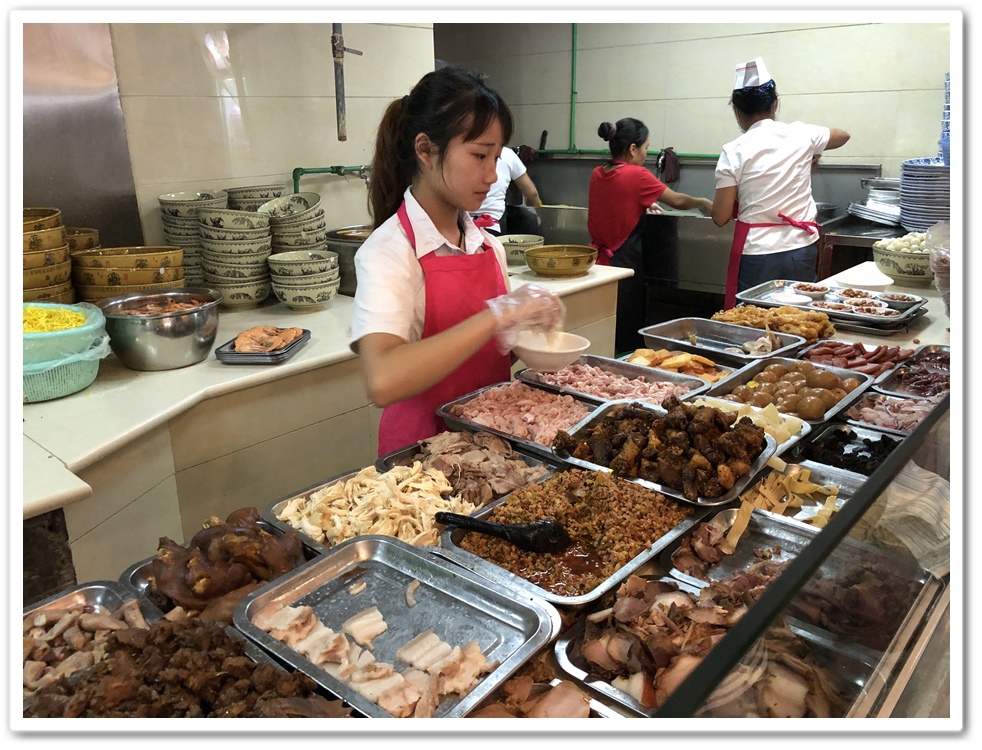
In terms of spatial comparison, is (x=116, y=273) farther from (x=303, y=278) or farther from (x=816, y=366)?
(x=816, y=366)

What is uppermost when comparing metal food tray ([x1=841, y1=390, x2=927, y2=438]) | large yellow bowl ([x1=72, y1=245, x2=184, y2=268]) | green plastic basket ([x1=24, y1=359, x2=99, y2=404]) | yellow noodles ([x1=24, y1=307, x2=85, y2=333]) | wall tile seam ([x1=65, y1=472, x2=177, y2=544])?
A: large yellow bowl ([x1=72, y1=245, x2=184, y2=268])

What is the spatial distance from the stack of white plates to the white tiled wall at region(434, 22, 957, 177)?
1276 mm

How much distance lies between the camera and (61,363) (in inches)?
99.0

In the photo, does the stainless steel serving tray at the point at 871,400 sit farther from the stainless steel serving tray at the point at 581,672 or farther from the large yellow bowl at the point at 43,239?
the large yellow bowl at the point at 43,239

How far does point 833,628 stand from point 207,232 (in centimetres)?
325

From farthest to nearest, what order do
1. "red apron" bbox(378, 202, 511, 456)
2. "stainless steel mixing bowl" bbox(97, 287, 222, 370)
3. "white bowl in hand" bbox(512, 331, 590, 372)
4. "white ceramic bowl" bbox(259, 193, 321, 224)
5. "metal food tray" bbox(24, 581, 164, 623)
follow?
"white ceramic bowl" bbox(259, 193, 321, 224) → "stainless steel mixing bowl" bbox(97, 287, 222, 370) → "white bowl in hand" bbox(512, 331, 590, 372) → "red apron" bbox(378, 202, 511, 456) → "metal food tray" bbox(24, 581, 164, 623)

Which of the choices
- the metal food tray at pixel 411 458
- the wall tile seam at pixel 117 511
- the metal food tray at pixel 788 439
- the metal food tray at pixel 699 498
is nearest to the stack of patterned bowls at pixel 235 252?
the wall tile seam at pixel 117 511

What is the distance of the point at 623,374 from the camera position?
277 centimetres

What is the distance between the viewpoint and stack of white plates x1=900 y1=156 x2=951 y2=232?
4.54m

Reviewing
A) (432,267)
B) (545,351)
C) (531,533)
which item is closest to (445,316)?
(432,267)

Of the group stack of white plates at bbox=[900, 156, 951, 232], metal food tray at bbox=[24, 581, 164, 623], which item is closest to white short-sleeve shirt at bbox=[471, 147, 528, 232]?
stack of white plates at bbox=[900, 156, 951, 232]

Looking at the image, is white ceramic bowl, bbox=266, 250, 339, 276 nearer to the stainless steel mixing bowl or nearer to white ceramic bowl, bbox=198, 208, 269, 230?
white ceramic bowl, bbox=198, 208, 269, 230
